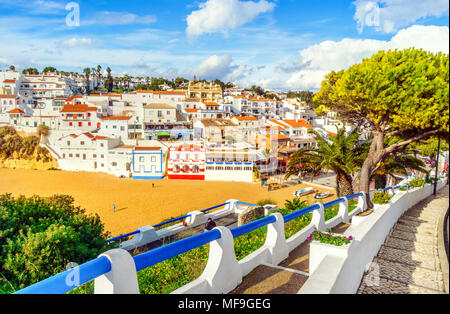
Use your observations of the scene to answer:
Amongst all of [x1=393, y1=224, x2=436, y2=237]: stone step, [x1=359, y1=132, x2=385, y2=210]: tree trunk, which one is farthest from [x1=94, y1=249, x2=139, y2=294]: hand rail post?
[x1=359, y1=132, x2=385, y2=210]: tree trunk

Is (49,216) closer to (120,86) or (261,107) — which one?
(261,107)

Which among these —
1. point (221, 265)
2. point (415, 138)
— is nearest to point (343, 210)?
point (415, 138)

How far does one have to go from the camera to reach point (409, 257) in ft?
23.8

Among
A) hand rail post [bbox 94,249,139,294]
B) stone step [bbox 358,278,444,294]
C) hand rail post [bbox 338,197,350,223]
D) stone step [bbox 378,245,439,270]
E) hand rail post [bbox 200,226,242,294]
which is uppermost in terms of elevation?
hand rail post [bbox 94,249,139,294]

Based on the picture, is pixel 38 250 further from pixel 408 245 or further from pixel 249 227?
pixel 408 245

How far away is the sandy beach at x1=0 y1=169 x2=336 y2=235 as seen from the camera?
1062 inches

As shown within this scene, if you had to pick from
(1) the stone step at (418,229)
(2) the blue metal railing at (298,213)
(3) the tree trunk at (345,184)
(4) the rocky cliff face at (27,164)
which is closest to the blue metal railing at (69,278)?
(2) the blue metal railing at (298,213)

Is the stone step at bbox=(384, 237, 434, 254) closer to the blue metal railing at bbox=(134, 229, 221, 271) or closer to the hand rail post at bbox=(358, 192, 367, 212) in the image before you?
the hand rail post at bbox=(358, 192, 367, 212)

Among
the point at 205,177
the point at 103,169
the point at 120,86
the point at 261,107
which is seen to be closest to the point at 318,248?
the point at 205,177

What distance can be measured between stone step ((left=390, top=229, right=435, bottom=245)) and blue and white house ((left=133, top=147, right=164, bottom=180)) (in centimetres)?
3613

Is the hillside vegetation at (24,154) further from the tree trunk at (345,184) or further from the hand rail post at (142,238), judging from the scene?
the tree trunk at (345,184)

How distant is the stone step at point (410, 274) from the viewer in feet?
18.9

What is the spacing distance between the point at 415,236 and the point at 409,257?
251 cm
